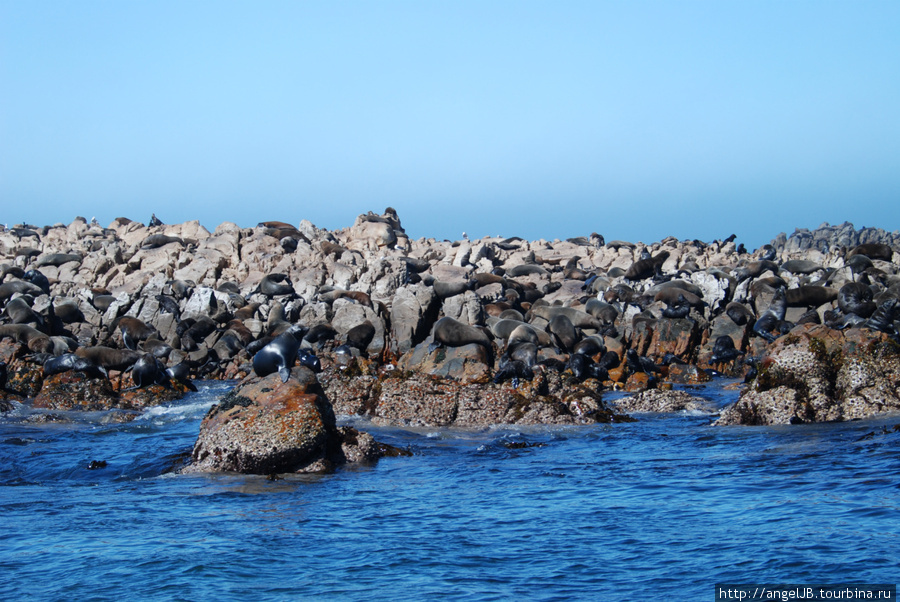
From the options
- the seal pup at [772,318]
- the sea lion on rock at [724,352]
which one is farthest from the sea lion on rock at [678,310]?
the seal pup at [772,318]

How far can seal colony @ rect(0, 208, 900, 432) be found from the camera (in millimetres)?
16047

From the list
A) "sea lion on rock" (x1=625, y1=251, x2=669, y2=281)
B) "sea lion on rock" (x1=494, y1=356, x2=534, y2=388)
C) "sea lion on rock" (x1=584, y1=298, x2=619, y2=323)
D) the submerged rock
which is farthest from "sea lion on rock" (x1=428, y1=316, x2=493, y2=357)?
"sea lion on rock" (x1=625, y1=251, x2=669, y2=281)

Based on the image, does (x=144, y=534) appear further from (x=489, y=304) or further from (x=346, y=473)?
(x=489, y=304)

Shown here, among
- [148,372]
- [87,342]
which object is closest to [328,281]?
[87,342]

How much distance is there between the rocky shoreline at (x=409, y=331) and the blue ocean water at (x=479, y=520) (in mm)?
1060

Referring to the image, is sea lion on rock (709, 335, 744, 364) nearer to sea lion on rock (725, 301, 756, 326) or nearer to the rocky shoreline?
the rocky shoreline

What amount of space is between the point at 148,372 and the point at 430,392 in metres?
8.45

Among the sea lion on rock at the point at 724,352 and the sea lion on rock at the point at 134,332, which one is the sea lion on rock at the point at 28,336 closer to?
the sea lion on rock at the point at 134,332

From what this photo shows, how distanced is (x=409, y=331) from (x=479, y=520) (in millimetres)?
15450

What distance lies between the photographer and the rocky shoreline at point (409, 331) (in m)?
13.5

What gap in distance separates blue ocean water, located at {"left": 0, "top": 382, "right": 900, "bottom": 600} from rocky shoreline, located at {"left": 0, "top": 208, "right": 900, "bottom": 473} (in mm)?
1060

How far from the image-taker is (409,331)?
950 inches

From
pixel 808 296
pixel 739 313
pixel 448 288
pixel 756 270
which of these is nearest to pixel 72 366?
pixel 448 288

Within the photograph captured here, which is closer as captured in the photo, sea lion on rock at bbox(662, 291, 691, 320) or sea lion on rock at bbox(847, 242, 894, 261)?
sea lion on rock at bbox(662, 291, 691, 320)
